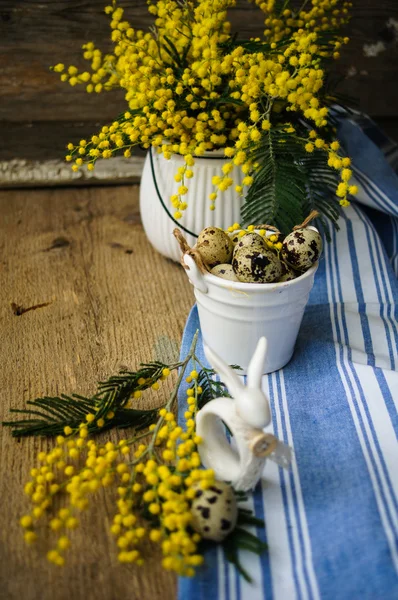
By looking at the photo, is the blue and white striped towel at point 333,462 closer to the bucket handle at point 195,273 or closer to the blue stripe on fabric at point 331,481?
the blue stripe on fabric at point 331,481

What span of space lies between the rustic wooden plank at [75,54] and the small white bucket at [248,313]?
0.70 metres

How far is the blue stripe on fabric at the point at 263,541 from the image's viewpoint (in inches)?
21.3

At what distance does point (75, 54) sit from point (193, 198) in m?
0.50

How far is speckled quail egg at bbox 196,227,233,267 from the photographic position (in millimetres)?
757

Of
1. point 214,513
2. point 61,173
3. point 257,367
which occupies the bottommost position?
point 61,173

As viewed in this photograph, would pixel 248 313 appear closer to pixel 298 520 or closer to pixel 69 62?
pixel 298 520

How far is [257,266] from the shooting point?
71cm

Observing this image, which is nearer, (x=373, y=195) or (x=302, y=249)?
(x=302, y=249)

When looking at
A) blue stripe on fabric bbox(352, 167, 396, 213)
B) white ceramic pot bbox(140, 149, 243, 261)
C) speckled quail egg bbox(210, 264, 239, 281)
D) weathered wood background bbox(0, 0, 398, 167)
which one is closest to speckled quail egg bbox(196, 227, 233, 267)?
speckled quail egg bbox(210, 264, 239, 281)

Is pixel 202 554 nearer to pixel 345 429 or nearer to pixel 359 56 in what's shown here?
pixel 345 429

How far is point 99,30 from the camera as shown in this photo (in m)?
1.21

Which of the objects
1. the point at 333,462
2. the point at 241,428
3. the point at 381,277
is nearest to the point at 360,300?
the point at 381,277

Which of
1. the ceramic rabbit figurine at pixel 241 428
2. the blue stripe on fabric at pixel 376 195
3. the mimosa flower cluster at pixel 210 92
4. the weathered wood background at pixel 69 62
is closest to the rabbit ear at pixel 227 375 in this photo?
the ceramic rabbit figurine at pixel 241 428

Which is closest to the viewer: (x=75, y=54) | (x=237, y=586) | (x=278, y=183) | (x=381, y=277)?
(x=237, y=586)
